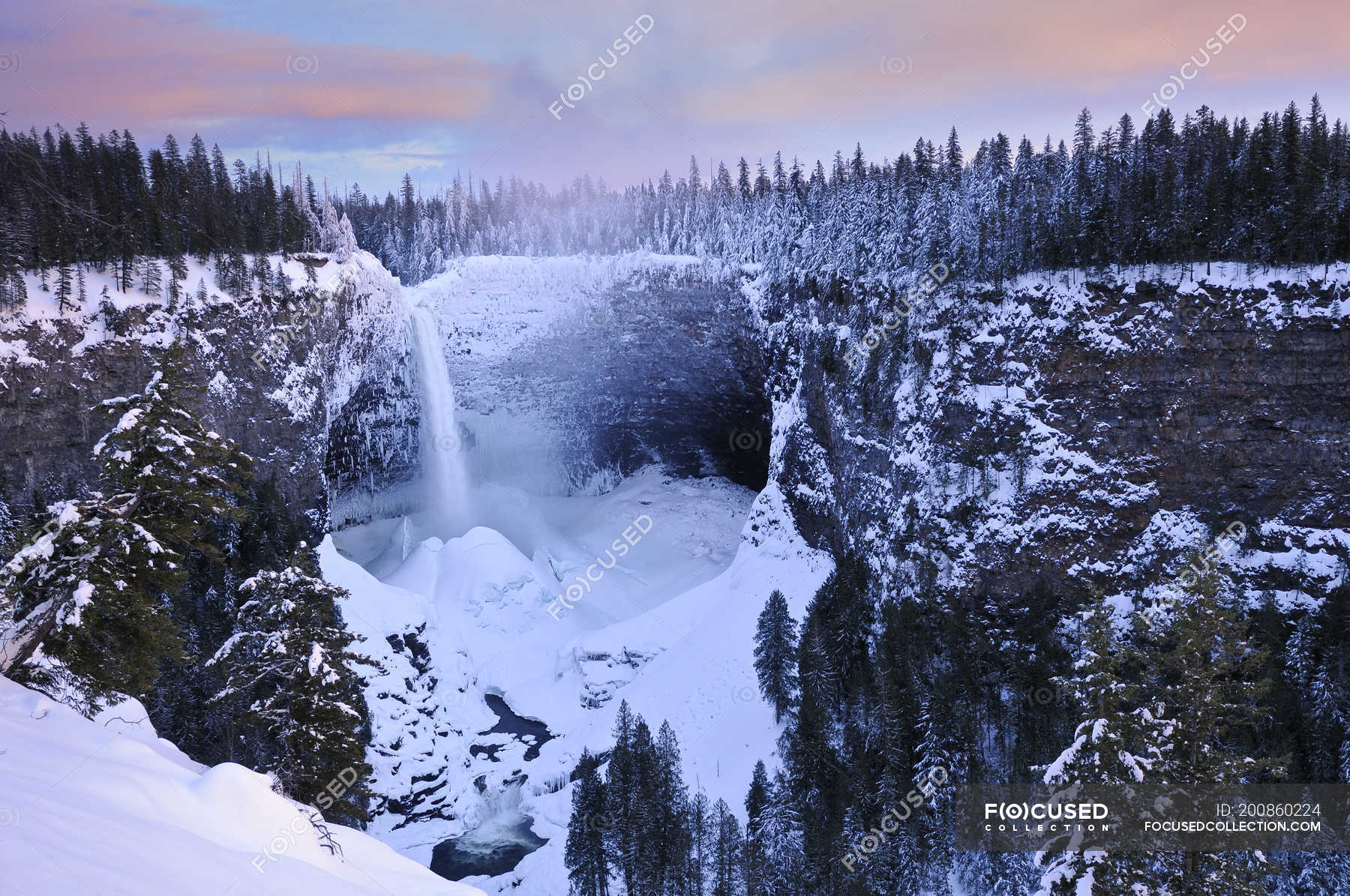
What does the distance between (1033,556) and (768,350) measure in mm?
28951

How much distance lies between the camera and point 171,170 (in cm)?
7206

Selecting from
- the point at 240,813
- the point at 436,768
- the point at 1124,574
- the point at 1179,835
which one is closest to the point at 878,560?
the point at 1124,574

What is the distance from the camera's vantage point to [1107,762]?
61.9 ft

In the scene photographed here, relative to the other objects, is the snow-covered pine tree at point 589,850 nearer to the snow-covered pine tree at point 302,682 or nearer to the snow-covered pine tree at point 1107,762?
the snow-covered pine tree at point 302,682

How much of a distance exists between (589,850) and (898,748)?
1527cm

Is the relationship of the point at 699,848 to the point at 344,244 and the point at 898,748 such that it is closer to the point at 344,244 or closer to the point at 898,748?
the point at 898,748

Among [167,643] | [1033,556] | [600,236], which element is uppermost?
[600,236]

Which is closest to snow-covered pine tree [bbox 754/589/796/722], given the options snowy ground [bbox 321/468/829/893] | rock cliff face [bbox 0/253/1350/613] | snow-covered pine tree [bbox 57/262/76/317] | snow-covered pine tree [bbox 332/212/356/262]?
snowy ground [bbox 321/468/829/893]

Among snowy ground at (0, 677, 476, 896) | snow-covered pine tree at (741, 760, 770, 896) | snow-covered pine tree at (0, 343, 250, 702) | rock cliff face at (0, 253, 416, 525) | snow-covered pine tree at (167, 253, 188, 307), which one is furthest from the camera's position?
snow-covered pine tree at (167, 253, 188, 307)

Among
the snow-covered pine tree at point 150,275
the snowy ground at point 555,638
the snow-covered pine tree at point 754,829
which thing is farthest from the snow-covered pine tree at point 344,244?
the snow-covered pine tree at point 754,829

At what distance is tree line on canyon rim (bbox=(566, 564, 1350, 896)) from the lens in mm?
39156

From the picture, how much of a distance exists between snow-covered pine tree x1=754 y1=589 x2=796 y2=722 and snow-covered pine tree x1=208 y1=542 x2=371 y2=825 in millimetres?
29811

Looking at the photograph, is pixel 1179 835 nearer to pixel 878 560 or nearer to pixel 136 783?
pixel 136 783

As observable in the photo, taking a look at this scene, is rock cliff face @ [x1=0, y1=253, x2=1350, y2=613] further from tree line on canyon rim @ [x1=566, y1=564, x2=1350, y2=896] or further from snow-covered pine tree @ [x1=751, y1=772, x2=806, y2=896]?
snow-covered pine tree @ [x1=751, y1=772, x2=806, y2=896]
